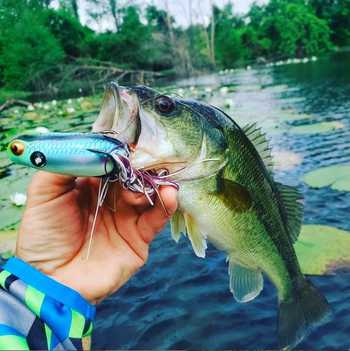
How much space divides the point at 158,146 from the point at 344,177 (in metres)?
4.78

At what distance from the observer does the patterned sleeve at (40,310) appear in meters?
1.64

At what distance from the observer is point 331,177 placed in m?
6.04

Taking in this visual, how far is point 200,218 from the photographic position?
2.04 meters

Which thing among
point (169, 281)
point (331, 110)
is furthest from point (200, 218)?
point (331, 110)

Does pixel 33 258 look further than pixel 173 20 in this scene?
No

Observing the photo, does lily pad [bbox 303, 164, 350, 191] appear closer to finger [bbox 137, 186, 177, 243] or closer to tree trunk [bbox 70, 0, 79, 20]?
finger [bbox 137, 186, 177, 243]

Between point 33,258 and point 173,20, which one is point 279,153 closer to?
point 33,258

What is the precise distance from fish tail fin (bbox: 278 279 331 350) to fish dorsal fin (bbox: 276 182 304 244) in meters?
0.34

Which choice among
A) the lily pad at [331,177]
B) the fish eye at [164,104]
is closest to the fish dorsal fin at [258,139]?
the fish eye at [164,104]

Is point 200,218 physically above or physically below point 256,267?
above

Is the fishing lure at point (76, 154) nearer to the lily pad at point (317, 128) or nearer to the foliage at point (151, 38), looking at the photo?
the lily pad at point (317, 128)

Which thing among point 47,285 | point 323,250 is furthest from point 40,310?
point 323,250

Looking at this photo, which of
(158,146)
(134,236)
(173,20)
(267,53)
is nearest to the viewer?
(158,146)

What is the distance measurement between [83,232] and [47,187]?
14.8 inches
